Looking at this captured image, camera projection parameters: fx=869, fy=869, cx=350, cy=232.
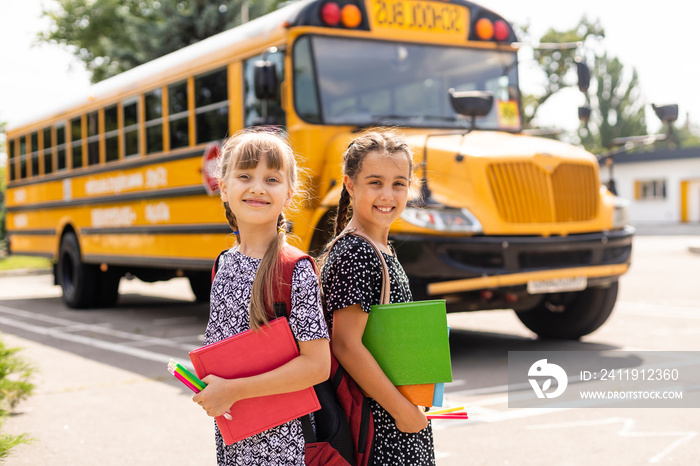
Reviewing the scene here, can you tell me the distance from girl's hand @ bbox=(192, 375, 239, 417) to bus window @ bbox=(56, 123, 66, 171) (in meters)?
9.81

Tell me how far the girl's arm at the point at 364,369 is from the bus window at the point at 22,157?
11.4 metres

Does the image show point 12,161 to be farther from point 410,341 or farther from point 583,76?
point 410,341

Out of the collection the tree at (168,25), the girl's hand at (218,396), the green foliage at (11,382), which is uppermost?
the tree at (168,25)

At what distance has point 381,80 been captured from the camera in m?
6.89

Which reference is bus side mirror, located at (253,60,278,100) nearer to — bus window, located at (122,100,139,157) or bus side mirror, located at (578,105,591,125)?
bus side mirror, located at (578,105,591,125)

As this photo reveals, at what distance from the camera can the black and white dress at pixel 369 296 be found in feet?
6.88

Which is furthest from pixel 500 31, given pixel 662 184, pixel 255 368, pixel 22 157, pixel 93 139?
pixel 662 184

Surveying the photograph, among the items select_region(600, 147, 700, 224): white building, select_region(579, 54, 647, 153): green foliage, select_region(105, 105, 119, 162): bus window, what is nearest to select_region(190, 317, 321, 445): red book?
select_region(105, 105, 119, 162): bus window

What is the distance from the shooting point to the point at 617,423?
441 centimetres

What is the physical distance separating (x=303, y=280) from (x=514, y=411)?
9.84ft

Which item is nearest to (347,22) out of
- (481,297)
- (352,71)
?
(352,71)

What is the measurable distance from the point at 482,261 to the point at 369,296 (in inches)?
149

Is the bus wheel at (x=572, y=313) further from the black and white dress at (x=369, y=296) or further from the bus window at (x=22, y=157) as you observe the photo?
the bus window at (x=22, y=157)

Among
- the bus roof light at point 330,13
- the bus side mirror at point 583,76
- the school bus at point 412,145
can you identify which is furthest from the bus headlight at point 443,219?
the bus side mirror at point 583,76
